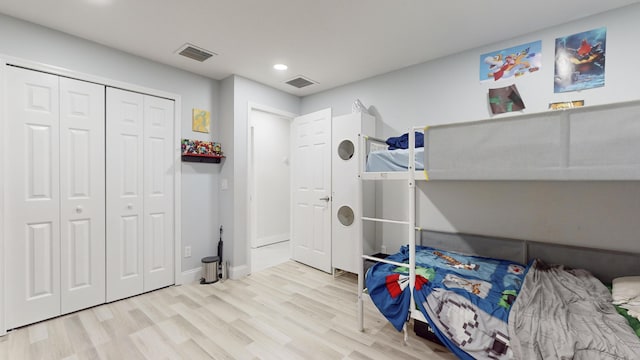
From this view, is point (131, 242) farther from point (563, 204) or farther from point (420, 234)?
point (563, 204)

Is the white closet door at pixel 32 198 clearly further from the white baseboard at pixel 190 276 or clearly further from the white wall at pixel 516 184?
the white wall at pixel 516 184

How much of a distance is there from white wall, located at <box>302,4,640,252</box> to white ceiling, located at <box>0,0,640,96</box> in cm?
15

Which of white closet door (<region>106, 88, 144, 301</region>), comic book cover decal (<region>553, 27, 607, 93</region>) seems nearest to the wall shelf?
white closet door (<region>106, 88, 144, 301</region>)

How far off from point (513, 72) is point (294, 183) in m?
2.76

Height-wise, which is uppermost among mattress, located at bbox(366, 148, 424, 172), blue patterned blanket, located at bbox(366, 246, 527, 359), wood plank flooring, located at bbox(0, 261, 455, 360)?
mattress, located at bbox(366, 148, 424, 172)

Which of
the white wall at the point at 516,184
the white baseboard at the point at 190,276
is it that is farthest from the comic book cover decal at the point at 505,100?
the white baseboard at the point at 190,276

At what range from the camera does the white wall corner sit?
3.20 meters

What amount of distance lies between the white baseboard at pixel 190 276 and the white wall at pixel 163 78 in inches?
2.2

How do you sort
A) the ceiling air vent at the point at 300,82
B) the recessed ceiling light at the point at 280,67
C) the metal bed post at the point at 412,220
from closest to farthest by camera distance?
the metal bed post at the point at 412,220 → the recessed ceiling light at the point at 280,67 → the ceiling air vent at the point at 300,82

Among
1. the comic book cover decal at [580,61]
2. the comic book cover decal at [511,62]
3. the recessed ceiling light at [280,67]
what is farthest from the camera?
the recessed ceiling light at [280,67]

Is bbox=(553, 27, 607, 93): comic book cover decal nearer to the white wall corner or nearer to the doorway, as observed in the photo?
the doorway

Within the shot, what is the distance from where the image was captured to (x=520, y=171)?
146 cm

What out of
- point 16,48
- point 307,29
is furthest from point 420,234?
point 16,48

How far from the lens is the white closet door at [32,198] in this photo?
6.86 feet
